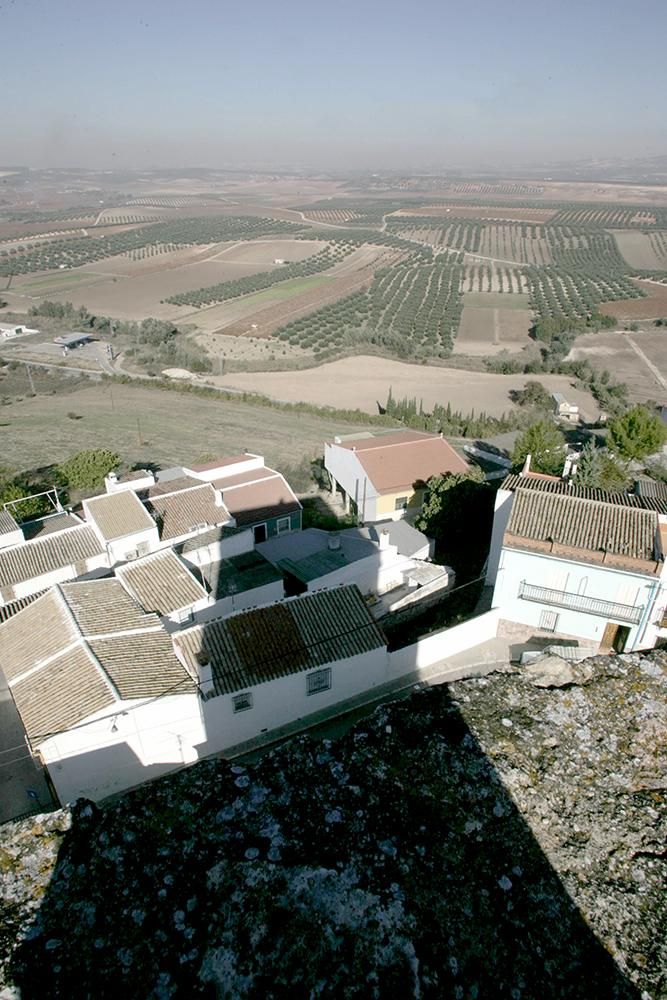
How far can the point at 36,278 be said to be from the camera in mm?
106688

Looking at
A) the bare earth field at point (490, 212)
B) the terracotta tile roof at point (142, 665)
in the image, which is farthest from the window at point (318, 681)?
the bare earth field at point (490, 212)

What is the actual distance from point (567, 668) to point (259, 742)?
8.56 metres

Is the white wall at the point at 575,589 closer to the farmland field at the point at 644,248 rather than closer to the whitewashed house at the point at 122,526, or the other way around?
the whitewashed house at the point at 122,526

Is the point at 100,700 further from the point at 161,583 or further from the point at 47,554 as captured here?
the point at 47,554

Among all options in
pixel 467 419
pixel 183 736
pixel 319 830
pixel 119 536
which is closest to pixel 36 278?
pixel 467 419

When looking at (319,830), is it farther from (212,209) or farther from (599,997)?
(212,209)

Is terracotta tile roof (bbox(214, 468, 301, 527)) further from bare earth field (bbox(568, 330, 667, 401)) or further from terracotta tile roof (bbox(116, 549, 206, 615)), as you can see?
bare earth field (bbox(568, 330, 667, 401))

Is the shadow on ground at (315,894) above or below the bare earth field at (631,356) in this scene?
above

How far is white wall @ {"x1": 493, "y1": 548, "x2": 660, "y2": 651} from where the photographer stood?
595 inches

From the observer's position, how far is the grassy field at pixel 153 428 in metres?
38.0

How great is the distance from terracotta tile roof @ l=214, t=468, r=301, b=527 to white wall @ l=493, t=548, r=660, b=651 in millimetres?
11615

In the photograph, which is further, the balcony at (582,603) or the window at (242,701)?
the balcony at (582,603)

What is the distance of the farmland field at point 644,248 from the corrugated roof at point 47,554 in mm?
119388

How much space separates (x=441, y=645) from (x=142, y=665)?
714cm
